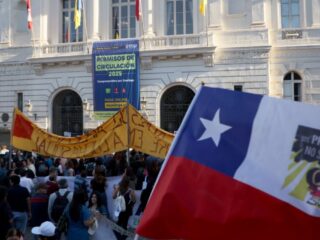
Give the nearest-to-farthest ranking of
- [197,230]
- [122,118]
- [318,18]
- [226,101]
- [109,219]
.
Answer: [197,230] < [226,101] < [109,219] < [122,118] < [318,18]

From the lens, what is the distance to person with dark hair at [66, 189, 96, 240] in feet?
22.7

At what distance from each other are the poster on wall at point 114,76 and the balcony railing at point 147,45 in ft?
1.76

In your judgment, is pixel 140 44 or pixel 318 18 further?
pixel 140 44

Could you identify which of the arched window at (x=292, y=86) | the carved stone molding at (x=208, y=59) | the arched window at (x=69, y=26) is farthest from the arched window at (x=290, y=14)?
the arched window at (x=69, y=26)

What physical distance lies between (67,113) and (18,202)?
17.9 metres

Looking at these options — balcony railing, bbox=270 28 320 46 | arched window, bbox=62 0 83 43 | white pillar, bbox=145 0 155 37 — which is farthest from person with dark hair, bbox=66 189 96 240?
arched window, bbox=62 0 83 43

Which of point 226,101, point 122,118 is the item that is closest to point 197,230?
point 226,101

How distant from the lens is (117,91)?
78.8 ft

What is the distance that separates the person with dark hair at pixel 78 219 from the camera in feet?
22.7

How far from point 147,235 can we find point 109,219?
17.6ft

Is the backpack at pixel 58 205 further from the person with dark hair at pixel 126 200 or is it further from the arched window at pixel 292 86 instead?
the arched window at pixel 292 86

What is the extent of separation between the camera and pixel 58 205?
7.94m

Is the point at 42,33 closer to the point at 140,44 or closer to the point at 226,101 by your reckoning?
the point at 140,44

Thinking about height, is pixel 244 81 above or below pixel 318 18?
Result: below
